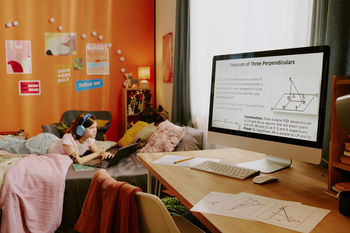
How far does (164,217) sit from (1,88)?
454cm

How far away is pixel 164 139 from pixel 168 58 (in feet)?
6.02

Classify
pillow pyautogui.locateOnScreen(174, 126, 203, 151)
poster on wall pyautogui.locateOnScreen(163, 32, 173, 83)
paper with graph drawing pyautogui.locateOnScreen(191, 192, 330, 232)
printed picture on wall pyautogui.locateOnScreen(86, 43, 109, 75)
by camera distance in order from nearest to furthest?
paper with graph drawing pyautogui.locateOnScreen(191, 192, 330, 232)
pillow pyautogui.locateOnScreen(174, 126, 203, 151)
poster on wall pyautogui.locateOnScreen(163, 32, 173, 83)
printed picture on wall pyautogui.locateOnScreen(86, 43, 109, 75)

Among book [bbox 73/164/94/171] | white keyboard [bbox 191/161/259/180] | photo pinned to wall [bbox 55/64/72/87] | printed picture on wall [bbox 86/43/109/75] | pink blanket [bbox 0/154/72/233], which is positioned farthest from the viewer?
printed picture on wall [bbox 86/43/109/75]

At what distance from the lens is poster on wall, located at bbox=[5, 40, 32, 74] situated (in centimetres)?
458

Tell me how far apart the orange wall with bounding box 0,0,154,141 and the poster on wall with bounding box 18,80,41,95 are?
0.05 m

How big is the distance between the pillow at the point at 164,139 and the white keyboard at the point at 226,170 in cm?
127

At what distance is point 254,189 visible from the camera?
1212 mm

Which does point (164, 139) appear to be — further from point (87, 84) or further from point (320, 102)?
point (87, 84)

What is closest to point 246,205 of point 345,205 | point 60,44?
point 345,205

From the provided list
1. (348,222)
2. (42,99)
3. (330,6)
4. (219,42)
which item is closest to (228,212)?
(348,222)

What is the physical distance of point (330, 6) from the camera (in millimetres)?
1519

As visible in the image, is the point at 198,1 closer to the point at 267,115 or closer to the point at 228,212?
the point at 267,115

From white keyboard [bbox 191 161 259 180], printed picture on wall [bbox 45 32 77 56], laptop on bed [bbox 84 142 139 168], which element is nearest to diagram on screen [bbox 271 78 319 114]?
white keyboard [bbox 191 161 259 180]

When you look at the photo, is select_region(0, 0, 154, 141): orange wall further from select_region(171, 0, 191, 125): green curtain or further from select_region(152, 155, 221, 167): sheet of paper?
select_region(152, 155, 221, 167): sheet of paper
